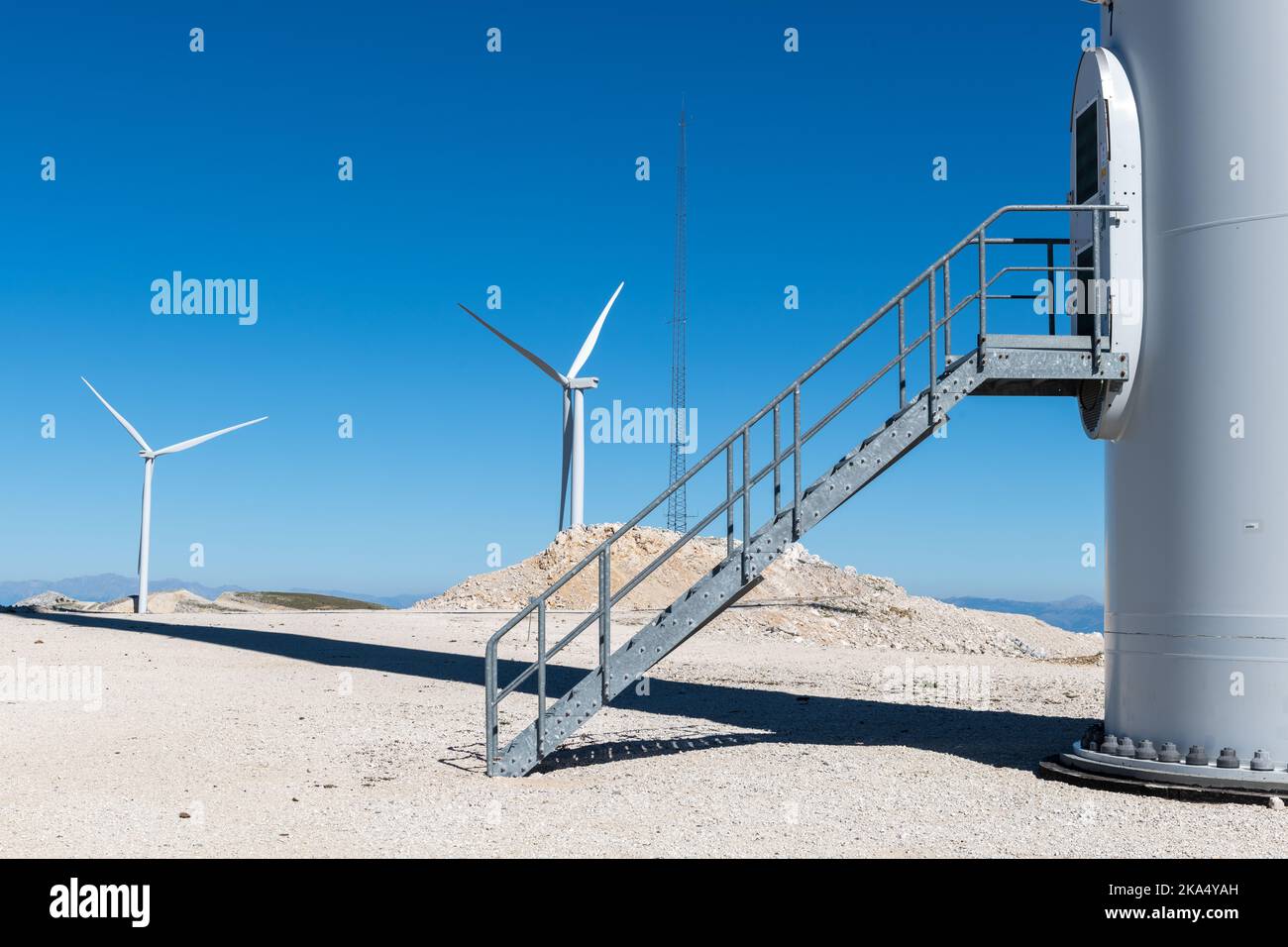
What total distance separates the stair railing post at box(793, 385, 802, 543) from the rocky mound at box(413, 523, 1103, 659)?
1391 centimetres

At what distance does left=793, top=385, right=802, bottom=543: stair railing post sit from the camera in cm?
1312

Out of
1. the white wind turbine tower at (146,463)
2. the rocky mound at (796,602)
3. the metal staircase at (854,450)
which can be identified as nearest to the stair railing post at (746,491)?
the metal staircase at (854,450)

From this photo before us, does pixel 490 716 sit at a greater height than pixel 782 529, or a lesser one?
lesser

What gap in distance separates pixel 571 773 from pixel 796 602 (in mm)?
29041

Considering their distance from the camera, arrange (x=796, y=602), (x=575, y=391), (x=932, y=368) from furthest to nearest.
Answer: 1. (x=575, y=391)
2. (x=796, y=602)
3. (x=932, y=368)

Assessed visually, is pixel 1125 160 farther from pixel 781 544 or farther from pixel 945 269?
pixel 781 544

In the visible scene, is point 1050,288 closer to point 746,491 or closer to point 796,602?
point 746,491

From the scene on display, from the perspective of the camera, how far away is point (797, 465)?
520 inches

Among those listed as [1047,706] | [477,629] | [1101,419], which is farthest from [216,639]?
[1101,419]

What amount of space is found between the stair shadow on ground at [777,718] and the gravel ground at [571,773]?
8 centimetres

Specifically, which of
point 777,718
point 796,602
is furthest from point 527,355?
point 777,718

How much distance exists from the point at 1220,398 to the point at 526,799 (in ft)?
25.2

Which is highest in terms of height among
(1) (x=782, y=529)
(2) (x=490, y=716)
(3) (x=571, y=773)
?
(1) (x=782, y=529)

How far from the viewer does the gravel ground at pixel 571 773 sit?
1034cm
